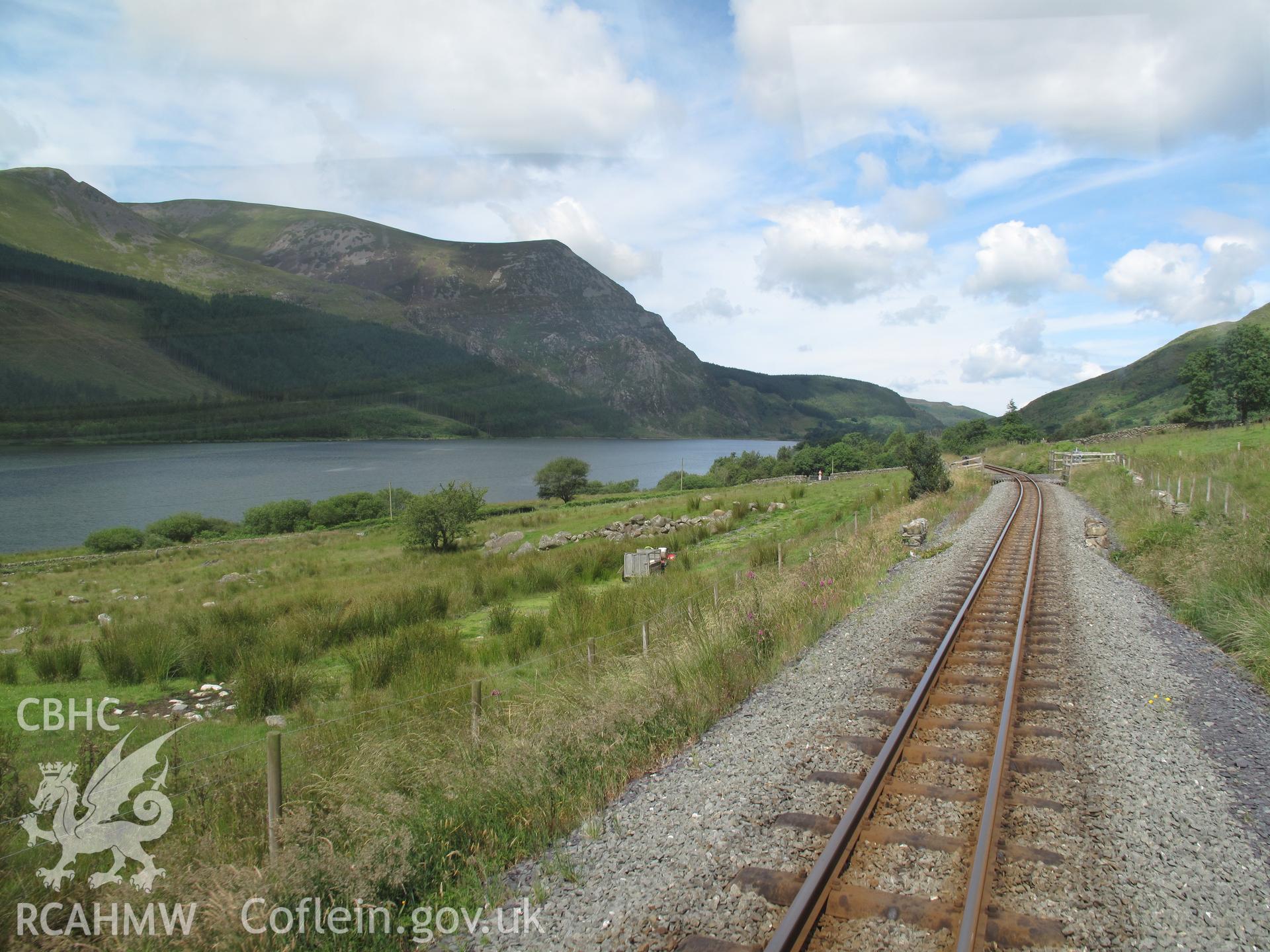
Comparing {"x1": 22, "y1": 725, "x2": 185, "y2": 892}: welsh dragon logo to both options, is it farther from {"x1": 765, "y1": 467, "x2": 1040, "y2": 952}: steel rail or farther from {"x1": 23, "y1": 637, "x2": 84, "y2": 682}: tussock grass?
{"x1": 23, "y1": 637, "x2": 84, "y2": 682}: tussock grass

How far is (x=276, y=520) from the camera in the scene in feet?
201

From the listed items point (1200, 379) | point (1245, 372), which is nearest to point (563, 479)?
point (1200, 379)

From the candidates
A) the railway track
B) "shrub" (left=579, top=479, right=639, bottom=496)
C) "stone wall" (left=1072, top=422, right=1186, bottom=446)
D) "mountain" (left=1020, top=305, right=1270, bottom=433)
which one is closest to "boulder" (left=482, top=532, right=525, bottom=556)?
the railway track

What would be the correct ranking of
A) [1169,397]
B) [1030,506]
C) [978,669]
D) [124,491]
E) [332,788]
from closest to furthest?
[332,788] < [978,669] < [1030,506] < [124,491] < [1169,397]

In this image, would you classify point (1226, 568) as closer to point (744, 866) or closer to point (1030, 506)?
point (744, 866)

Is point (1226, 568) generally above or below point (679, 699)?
above

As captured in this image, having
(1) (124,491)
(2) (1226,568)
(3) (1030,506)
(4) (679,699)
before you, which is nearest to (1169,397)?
(3) (1030,506)

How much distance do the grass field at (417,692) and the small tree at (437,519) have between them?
9.93 metres

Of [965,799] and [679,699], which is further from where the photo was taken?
[679,699]

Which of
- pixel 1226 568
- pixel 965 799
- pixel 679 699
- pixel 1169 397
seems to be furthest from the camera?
pixel 1169 397

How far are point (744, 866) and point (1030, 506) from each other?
989 inches

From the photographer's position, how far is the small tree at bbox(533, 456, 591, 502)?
68.6 meters

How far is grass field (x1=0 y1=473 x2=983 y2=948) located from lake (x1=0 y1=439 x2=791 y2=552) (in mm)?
58099

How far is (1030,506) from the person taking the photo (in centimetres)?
2497
